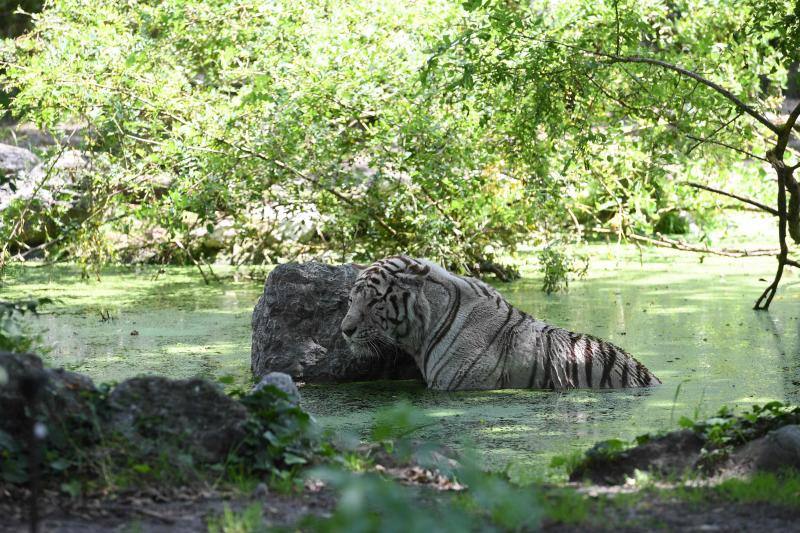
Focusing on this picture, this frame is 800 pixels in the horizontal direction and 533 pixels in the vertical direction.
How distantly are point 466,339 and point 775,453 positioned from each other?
2.80m

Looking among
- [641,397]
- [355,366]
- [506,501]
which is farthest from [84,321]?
[506,501]

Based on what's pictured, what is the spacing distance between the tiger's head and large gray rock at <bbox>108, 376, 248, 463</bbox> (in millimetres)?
2722

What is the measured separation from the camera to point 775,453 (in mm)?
4461

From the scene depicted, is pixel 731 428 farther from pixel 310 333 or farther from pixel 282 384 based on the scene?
pixel 310 333

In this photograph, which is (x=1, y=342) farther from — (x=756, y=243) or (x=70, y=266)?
(x=756, y=243)

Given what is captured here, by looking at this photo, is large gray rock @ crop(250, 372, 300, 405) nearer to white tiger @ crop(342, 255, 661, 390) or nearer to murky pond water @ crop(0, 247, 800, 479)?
murky pond water @ crop(0, 247, 800, 479)

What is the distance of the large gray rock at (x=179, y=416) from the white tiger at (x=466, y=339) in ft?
8.98

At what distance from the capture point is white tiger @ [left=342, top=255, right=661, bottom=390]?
7.03m

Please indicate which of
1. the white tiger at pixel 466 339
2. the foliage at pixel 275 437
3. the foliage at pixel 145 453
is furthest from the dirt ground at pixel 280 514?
the white tiger at pixel 466 339

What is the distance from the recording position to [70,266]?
13.9 metres

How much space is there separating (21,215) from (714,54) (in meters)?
6.70

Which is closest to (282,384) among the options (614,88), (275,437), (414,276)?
(275,437)

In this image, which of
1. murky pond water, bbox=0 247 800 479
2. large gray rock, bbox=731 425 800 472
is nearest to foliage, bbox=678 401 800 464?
large gray rock, bbox=731 425 800 472

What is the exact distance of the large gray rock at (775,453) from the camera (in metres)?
4.44
